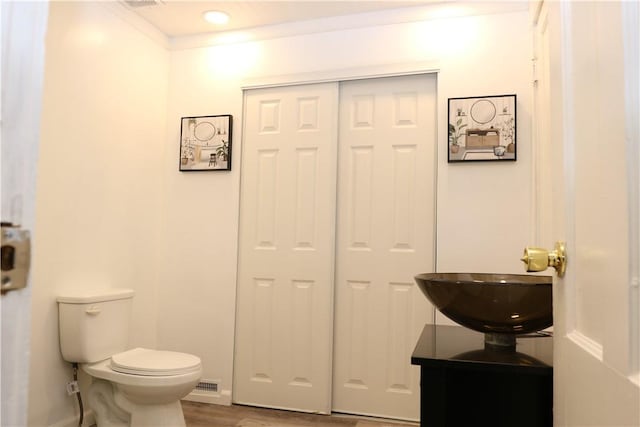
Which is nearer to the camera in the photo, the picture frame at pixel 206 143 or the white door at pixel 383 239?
the white door at pixel 383 239

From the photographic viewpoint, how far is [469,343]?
4.44 feet

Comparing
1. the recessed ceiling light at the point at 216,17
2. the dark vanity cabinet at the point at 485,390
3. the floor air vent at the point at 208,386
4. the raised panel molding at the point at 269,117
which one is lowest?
the floor air vent at the point at 208,386

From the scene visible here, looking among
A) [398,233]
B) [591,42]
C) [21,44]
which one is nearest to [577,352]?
[591,42]

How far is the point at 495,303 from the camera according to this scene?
1.13 meters

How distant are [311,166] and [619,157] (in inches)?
99.0

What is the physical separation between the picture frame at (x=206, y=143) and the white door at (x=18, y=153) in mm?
2670

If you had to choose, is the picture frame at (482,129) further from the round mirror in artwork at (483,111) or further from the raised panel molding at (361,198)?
the raised panel molding at (361,198)

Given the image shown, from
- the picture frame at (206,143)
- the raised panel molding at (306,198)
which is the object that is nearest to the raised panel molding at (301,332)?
the raised panel molding at (306,198)

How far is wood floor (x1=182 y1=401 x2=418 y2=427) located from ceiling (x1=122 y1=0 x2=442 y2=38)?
248 cm

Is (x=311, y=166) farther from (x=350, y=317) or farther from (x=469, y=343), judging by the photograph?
(x=469, y=343)

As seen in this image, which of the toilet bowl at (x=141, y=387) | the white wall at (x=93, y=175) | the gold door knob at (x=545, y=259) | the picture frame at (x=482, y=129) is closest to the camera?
the gold door knob at (x=545, y=259)

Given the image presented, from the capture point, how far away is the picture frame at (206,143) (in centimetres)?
315

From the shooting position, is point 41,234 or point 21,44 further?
point 41,234

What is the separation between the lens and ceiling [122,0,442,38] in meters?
2.83
